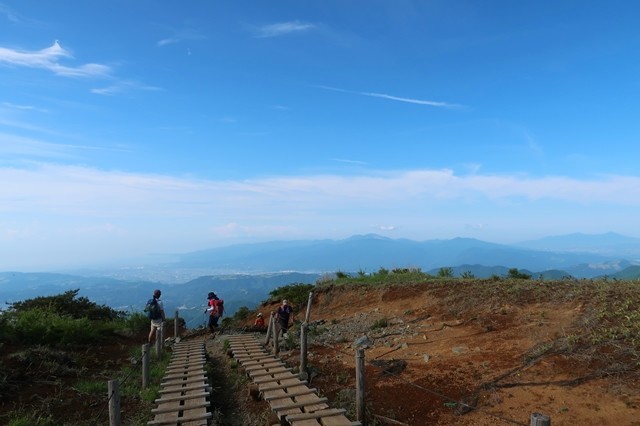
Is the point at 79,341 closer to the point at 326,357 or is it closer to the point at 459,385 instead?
the point at 326,357

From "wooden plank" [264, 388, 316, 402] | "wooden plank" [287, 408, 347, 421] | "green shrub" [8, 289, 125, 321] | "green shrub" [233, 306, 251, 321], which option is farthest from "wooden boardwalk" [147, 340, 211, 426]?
"green shrub" [233, 306, 251, 321]

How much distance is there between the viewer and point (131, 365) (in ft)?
44.1

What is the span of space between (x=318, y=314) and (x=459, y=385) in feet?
43.2

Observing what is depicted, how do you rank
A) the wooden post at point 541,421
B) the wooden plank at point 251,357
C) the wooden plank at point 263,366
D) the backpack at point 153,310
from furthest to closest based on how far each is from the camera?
the backpack at point 153,310
the wooden plank at point 251,357
the wooden plank at point 263,366
the wooden post at point 541,421

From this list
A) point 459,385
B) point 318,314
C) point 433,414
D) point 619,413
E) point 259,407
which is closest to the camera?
point 619,413

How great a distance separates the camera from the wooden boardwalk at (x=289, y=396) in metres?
7.32

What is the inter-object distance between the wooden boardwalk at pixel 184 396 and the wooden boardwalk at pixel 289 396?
123 cm

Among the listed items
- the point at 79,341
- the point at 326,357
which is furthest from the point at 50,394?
the point at 326,357

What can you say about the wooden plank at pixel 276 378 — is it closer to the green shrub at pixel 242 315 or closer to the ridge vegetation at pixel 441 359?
the ridge vegetation at pixel 441 359

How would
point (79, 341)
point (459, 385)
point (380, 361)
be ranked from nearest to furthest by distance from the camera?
point (459, 385)
point (380, 361)
point (79, 341)

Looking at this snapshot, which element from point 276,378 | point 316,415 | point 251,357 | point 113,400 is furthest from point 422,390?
point 113,400

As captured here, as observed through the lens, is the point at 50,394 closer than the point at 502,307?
Yes

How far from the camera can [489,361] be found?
9.69 metres

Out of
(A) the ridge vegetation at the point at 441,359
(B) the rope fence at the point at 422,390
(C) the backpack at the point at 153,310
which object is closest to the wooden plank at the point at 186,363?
(A) the ridge vegetation at the point at 441,359
